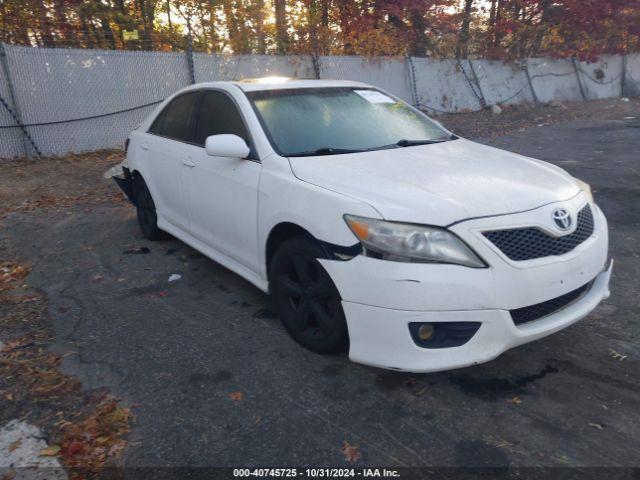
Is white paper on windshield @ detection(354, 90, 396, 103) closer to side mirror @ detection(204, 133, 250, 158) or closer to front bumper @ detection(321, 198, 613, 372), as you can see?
side mirror @ detection(204, 133, 250, 158)

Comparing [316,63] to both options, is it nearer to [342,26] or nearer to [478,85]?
[342,26]

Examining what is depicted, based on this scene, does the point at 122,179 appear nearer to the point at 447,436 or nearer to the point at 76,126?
the point at 447,436

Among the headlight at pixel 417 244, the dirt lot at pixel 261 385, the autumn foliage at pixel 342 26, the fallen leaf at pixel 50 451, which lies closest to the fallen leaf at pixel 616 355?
the dirt lot at pixel 261 385

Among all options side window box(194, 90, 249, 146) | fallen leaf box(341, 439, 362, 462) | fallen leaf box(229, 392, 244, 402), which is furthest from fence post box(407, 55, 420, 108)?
fallen leaf box(341, 439, 362, 462)

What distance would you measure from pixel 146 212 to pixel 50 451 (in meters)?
3.25

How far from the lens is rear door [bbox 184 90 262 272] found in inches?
135

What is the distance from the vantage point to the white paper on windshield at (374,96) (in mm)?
4179


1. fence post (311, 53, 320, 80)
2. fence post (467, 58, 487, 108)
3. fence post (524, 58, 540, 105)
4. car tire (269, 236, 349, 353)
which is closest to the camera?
car tire (269, 236, 349, 353)

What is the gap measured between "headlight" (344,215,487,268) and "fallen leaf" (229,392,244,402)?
3.49 feet

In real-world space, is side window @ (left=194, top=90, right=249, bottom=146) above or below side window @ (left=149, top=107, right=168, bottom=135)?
above

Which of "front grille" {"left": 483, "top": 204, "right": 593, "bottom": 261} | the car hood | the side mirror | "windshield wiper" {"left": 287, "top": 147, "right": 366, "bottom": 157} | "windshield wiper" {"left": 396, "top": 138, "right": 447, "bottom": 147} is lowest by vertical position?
"front grille" {"left": 483, "top": 204, "right": 593, "bottom": 261}

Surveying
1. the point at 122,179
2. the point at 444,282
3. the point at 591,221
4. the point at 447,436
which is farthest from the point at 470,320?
the point at 122,179

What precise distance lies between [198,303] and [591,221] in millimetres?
2769

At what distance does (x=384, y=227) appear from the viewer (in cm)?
255
